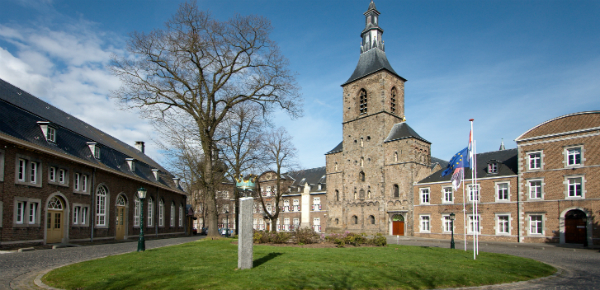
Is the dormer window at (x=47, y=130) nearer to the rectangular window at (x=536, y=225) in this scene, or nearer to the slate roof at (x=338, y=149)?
the rectangular window at (x=536, y=225)

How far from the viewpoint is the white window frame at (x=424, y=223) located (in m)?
42.4

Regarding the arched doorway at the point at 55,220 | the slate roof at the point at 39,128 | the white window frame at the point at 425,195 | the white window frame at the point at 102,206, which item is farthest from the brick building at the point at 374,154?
the arched doorway at the point at 55,220

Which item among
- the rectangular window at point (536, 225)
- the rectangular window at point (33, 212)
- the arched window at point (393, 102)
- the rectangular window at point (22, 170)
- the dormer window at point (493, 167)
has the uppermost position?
the arched window at point (393, 102)

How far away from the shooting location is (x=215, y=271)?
1023 cm

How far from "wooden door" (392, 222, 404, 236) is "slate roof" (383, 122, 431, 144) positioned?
9.85 metres

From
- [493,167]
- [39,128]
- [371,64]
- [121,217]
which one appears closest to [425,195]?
[493,167]

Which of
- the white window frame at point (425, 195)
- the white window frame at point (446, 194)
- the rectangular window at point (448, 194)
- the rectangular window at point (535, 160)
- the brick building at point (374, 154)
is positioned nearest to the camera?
the rectangular window at point (535, 160)

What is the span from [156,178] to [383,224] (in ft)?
84.5

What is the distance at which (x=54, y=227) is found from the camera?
2178 cm

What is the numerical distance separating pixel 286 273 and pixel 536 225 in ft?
101

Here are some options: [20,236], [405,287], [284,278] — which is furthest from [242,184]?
[20,236]

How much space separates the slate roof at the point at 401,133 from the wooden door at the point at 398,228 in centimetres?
985

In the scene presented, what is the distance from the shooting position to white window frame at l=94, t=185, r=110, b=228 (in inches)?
1033

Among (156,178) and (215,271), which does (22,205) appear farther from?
(156,178)
